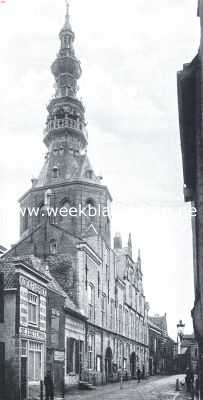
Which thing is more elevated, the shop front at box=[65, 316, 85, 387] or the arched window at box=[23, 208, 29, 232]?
the arched window at box=[23, 208, 29, 232]

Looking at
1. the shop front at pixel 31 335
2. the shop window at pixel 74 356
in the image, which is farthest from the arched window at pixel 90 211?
the shop front at pixel 31 335

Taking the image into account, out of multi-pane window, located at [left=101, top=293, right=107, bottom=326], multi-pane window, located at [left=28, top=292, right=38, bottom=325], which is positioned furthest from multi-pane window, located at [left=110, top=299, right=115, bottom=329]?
multi-pane window, located at [left=28, top=292, right=38, bottom=325]

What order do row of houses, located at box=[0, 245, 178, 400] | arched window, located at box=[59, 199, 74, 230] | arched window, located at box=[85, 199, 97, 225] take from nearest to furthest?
row of houses, located at box=[0, 245, 178, 400]
arched window, located at box=[59, 199, 74, 230]
arched window, located at box=[85, 199, 97, 225]

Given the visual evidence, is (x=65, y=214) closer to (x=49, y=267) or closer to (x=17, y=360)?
(x=49, y=267)

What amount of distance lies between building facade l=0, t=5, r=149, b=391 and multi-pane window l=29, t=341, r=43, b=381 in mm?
1852

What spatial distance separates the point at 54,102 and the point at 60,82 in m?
2.65

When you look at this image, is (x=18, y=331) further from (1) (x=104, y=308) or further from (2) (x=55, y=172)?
(2) (x=55, y=172)

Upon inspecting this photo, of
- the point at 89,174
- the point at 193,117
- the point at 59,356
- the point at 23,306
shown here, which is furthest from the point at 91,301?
the point at 193,117

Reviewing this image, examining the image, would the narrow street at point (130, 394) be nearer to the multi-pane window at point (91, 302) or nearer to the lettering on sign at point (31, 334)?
the lettering on sign at point (31, 334)

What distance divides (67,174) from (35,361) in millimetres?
29280

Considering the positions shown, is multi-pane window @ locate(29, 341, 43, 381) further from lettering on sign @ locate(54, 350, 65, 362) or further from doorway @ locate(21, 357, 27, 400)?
lettering on sign @ locate(54, 350, 65, 362)

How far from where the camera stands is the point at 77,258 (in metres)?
39.6

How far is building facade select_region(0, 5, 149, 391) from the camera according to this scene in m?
34.9

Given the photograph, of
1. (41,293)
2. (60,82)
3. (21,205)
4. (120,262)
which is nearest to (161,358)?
(120,262)
